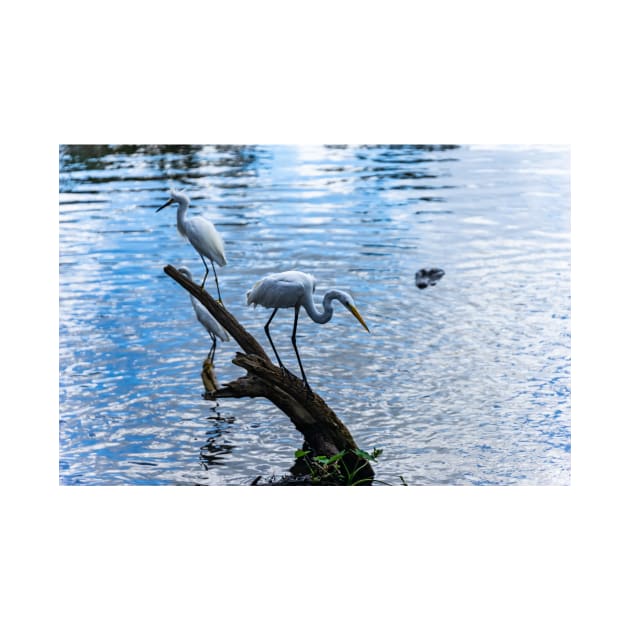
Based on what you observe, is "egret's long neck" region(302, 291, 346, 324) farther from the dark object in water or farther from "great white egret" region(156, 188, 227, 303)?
the dark object in water

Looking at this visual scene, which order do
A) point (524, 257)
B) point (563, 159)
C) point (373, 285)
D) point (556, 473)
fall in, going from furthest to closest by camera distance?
1. point (373, 285)
2. point (524, 257)
3. point (563, 159)
4. point (556, 473)

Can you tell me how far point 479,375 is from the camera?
22.6 ft

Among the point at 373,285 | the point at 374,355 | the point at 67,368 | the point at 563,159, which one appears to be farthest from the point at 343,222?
the point at 67,368

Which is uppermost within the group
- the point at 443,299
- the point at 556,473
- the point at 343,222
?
the point at 343,222

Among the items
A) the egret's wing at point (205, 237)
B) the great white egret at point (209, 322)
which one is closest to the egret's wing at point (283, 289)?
the egret's wing at point (205, 237)

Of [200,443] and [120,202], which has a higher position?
[120,202]

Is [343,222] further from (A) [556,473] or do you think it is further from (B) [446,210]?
(A) [556,473]

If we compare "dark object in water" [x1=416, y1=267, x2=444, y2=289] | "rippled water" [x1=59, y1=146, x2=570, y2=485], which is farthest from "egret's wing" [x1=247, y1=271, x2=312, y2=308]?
"dark object in water" [x1=416, y1=267, x2=444, y2=289]

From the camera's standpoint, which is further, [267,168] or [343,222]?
[343,222]

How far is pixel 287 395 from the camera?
584 centimetres

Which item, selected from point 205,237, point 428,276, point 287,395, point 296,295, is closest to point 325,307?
point 296,295

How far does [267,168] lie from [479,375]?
224 cm

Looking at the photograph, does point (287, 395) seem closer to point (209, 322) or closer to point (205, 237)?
point (205, 237)

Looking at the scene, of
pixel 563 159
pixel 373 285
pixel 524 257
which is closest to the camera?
pixel 563 159
